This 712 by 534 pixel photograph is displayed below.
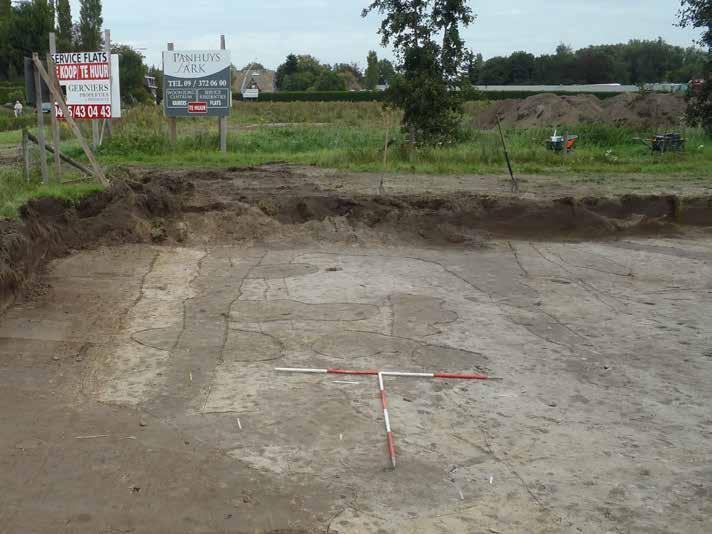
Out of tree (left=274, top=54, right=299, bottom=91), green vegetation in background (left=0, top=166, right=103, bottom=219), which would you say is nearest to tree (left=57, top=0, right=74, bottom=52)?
tree (left=274, top=54, right=299, bottom=91)

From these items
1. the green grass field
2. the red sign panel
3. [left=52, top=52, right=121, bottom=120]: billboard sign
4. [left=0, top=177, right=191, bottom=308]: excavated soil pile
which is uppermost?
[left=52, top=52, right=121, bottom=120]: billboard sign

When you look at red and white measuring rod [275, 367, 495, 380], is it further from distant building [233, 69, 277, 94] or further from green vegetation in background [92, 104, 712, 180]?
distant building [233, 69, 277, 94]

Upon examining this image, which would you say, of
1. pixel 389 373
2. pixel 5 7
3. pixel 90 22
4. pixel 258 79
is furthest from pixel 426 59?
pixel 258 79

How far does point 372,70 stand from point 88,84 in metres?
78.3

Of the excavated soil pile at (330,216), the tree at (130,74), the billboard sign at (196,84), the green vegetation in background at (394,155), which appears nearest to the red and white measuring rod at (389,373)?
the excavated soil pile at (330,216)

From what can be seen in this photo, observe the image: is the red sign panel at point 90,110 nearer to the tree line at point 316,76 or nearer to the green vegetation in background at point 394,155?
the green vegetation in background at point 394,155

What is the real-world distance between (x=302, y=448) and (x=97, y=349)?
9.65ft

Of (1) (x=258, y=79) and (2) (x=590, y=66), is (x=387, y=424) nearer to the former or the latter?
(1) (x=258, y=79)

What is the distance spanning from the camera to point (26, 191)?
12.1m

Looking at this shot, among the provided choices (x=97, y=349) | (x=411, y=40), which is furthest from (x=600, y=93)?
(x=97, y=349)

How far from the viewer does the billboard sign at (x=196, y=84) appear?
858 inches

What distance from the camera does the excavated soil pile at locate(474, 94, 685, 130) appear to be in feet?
120

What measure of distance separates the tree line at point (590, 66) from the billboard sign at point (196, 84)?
7827cm

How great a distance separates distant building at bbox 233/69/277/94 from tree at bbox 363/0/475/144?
6132 centimetres
